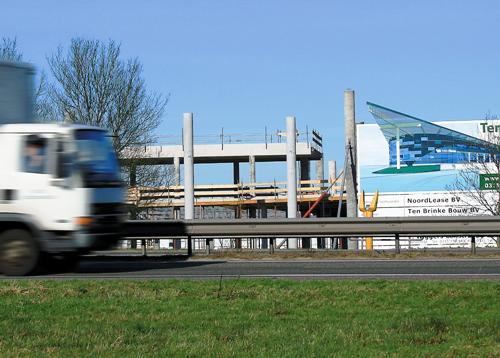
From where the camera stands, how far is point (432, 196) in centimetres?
4484

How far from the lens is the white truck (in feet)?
48.0

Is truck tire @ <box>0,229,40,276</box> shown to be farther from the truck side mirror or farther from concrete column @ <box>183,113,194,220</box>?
concrete column @ <box>183,113,194,220</box>

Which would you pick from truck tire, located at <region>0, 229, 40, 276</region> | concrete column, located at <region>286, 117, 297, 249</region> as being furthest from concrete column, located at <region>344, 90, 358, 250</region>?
truck tire, located at <region>0, 229, 40, 276</region>

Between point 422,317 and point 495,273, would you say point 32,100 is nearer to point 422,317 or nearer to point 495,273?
point 495,273

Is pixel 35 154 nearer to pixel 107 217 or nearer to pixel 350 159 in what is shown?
pixel 107 217

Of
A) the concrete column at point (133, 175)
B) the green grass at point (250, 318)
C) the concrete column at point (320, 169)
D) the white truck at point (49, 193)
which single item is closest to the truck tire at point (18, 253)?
the white truck at point (49, 193)

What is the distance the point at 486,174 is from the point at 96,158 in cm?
2851

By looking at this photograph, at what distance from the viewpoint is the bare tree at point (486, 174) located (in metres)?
39.9

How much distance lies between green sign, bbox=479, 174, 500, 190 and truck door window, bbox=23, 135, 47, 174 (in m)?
28.6

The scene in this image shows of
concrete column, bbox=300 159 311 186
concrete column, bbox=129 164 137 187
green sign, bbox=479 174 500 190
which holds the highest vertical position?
concrete column, bbox=300 159 311 186

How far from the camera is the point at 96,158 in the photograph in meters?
15.1

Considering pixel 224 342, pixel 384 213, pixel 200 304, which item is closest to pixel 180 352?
pixel 224 342

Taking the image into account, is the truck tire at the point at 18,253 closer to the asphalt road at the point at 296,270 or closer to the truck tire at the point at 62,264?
the asphalt road at the point at 296,270

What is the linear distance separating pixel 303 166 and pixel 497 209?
578 inches
